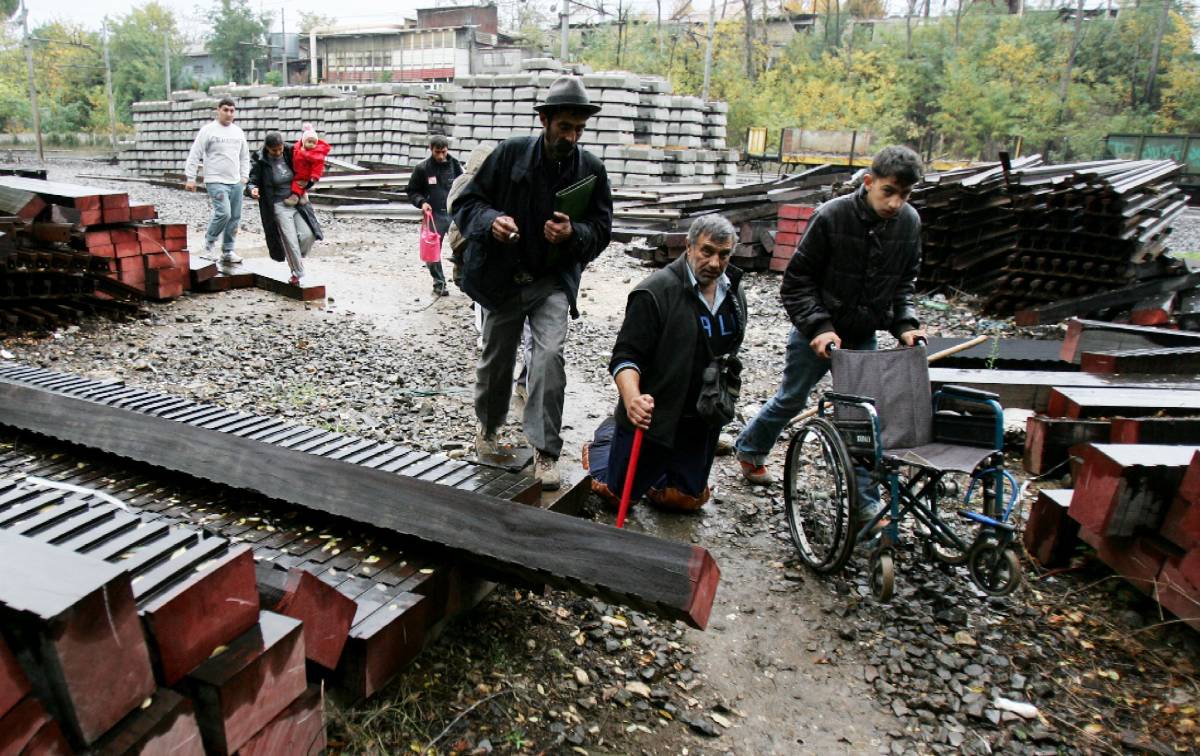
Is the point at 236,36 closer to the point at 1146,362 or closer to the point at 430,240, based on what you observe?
the point at 430,240

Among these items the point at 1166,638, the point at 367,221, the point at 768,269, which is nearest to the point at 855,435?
the point at 1166,638

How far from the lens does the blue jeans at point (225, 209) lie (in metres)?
10.7

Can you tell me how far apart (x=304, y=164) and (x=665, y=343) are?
6.87 metres

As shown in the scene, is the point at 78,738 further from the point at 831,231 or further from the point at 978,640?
the point at 831,231

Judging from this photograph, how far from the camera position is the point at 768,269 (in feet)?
40.8

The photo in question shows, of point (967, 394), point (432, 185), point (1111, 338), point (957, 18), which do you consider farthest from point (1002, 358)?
point (957, 18)

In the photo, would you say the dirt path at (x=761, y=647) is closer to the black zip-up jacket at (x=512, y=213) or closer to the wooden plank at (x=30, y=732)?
the black zip-up jacket at (x=512, y=213)

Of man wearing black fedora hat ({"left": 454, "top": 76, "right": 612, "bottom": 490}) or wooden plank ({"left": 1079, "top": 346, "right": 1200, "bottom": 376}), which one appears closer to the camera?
man wearing black fedora hat ({"left": 454, "top": 76, "right": 612, "bottom": 490})

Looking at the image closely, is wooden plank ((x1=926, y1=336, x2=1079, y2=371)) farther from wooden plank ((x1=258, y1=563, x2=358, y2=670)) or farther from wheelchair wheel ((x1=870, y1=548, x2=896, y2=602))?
wooden plank ((x1=258, y1=563, x2=358, y2=670))

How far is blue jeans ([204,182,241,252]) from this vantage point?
35.0 ft

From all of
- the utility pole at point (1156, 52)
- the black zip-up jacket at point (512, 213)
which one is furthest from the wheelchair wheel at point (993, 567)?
the utility pole at point (1156, 52)

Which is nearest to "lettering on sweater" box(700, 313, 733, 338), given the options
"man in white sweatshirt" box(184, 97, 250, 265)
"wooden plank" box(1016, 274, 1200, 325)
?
"wooden plank" box(1016, 274, 1200, 325)

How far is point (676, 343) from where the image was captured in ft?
12.8

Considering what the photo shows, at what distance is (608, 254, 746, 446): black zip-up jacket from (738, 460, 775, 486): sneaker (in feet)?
3.67
